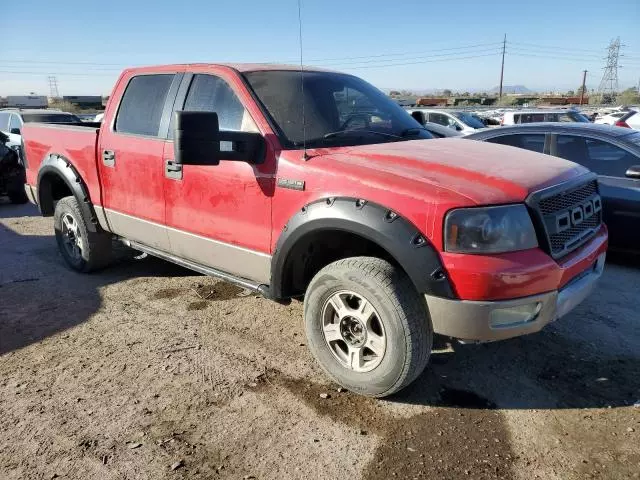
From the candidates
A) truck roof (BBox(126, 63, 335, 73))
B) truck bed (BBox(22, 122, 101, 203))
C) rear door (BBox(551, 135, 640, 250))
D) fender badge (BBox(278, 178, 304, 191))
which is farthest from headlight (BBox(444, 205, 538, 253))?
truck bed (BBox(22, 122, 101, 203))

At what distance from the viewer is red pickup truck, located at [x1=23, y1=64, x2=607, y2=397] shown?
2.63m

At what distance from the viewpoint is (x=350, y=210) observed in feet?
9.35

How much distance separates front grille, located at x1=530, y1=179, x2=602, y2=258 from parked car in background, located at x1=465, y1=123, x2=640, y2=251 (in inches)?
83.6

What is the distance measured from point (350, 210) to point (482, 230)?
708 mm

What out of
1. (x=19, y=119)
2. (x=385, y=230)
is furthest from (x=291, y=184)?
(x=19, y=119)

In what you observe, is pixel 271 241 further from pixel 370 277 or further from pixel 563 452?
pixel 563 452

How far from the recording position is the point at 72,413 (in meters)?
2.97

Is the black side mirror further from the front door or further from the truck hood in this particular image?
the front door

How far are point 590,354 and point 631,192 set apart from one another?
247cm

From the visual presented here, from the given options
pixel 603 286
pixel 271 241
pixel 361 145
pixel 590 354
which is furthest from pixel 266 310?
pixel 603 286

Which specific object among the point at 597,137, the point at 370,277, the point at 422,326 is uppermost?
the point at 597,137

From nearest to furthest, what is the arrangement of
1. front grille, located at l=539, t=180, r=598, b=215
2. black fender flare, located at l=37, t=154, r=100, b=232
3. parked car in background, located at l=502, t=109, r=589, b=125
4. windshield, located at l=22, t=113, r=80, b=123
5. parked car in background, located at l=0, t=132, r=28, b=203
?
front grille, located at l=539, t=180, r=598, b=215 → black fender flare, located at l=37, t=154, r=100, b=232 → parked car in background, located at l=0, t=132, r=28, b=203 → windshield, located at l=22, t=113, r=80, b=123 → parked car in background, located at l=502, t=109, r=589, b=125

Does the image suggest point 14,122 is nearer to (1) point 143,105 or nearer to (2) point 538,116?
(1) point 143,105

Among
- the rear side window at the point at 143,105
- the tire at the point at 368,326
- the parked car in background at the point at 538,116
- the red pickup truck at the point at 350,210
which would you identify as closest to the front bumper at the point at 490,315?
the red pickup truck at the point at 350,210
